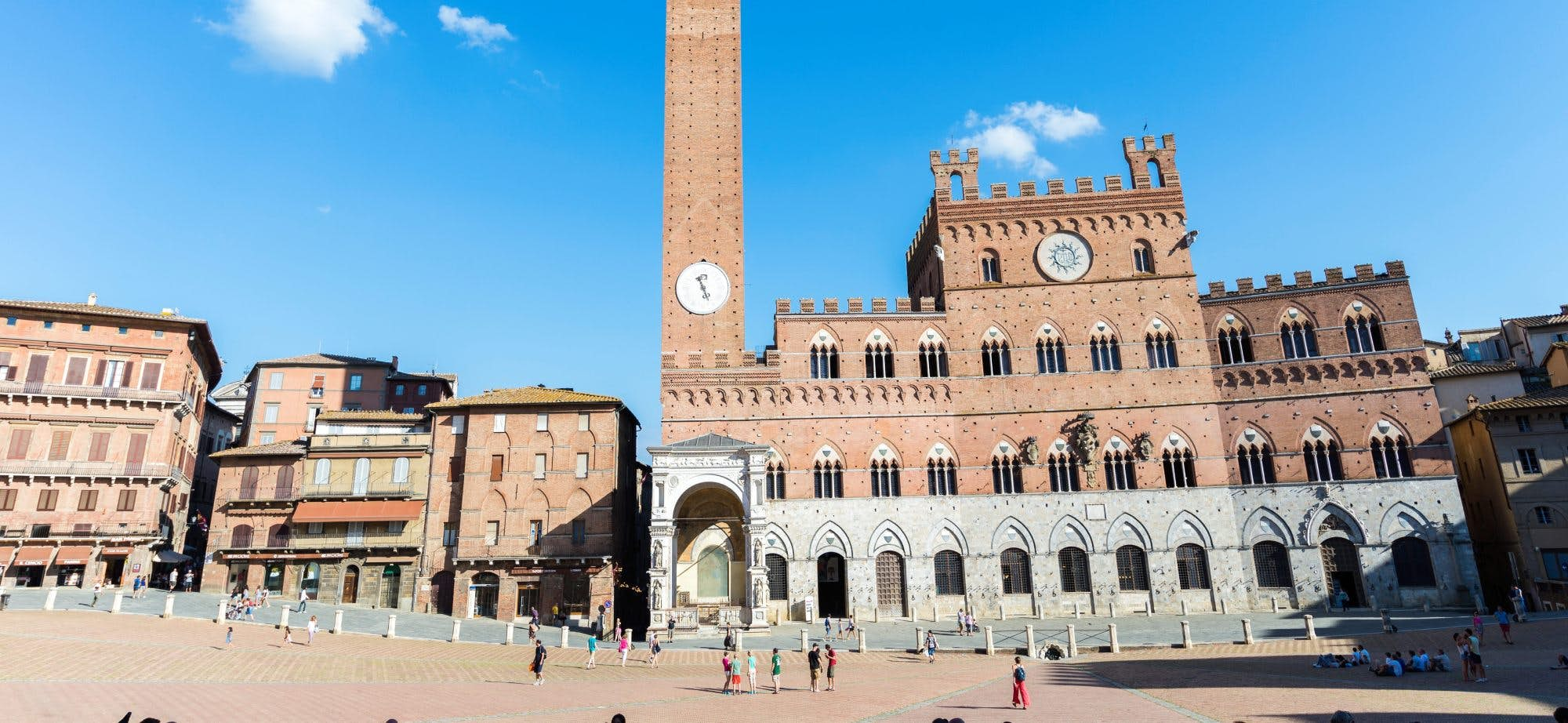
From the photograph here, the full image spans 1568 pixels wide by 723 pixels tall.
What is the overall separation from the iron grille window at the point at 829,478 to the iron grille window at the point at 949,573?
214 inches

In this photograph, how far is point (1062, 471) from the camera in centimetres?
3844

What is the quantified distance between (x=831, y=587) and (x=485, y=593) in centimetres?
1616

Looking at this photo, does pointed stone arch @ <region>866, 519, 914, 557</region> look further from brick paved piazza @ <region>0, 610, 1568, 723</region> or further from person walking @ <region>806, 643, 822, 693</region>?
person walking @ <region>806, 643, 822, 693</region>

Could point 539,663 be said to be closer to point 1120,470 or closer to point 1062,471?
point 1062,471

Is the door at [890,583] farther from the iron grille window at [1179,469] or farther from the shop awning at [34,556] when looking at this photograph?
the shop awning at [34,556]

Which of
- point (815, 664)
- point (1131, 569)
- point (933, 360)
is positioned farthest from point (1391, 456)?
point (815, 664)

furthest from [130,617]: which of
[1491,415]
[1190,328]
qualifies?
[1491,415]

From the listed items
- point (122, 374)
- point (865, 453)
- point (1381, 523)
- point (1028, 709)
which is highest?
point (122, 374)

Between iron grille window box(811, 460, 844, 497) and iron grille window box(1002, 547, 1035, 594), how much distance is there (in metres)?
8.03

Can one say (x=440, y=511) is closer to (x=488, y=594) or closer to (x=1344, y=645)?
(x=488, y=594)

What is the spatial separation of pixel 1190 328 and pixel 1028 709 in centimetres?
2696

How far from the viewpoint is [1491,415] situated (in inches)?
1471

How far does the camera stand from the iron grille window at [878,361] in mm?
39750

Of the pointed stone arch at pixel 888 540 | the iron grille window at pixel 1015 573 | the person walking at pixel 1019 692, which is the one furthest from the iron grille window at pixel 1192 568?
the person walking at pixel 1019 692
